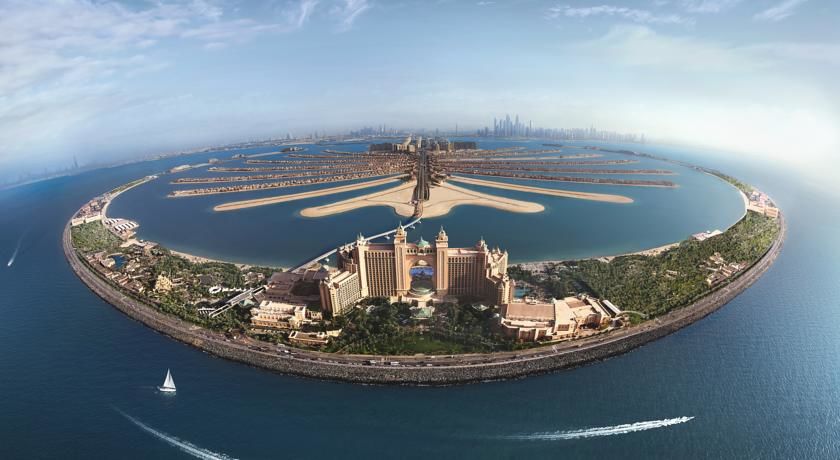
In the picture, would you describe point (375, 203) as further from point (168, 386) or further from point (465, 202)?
point (168, 386)

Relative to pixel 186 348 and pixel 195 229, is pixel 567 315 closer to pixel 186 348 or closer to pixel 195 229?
pixel 186 348

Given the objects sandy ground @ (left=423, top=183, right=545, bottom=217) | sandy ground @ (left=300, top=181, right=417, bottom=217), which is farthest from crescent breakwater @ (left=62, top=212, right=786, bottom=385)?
sandy ground @ (left=423, top=183, right=545, bottom=217)

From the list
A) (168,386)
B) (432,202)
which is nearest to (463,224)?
(432,202)

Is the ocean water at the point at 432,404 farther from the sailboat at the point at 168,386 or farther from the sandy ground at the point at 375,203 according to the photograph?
the sandy ground at the point at 375,203

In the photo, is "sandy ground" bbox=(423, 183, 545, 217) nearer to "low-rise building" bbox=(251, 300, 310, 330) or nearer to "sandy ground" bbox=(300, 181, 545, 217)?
"sandy ground" bbox=(300, 181, 545, 217)

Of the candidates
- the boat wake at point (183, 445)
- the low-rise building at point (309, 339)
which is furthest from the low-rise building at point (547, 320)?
the boat wake at point (183, 445)

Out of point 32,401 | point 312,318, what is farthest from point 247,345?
point 32,401
